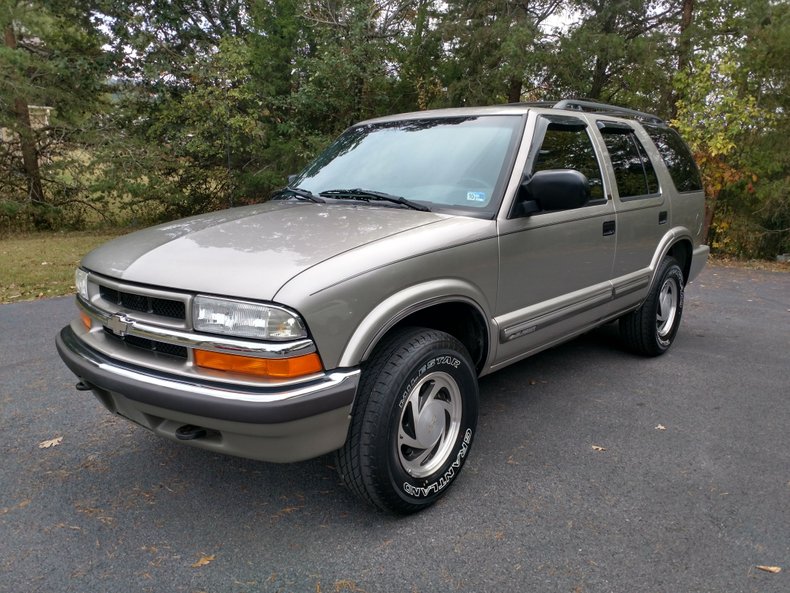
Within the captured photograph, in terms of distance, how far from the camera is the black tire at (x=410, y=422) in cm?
261

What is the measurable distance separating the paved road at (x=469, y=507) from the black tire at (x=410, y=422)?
196 millimetres

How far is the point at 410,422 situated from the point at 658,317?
3.09 metres

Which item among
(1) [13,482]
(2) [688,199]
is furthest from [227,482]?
(2) [688,199]

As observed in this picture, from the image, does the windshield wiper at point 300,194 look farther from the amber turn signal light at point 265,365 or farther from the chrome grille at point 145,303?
the amber turn signal light at point 265,365

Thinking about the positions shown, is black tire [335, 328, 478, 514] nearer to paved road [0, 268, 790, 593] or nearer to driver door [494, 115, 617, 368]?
paved road [0, 268, 790, 593]

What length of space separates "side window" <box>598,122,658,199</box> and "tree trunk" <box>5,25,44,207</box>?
1311cm

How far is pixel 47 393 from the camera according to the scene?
4.34m

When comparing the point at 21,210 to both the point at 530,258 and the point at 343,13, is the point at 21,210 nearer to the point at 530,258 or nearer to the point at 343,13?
the point at 343,13

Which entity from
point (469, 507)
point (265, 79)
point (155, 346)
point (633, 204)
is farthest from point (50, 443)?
point (265, 79)

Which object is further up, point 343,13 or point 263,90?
point 343,13

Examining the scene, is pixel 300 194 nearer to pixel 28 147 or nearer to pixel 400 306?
pixel 400 306

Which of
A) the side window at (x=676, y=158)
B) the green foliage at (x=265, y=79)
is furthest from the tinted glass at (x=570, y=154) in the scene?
the green foliage at (x=265, y=79)

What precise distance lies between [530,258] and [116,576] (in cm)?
248

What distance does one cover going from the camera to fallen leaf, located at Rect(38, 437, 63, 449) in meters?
3.56
